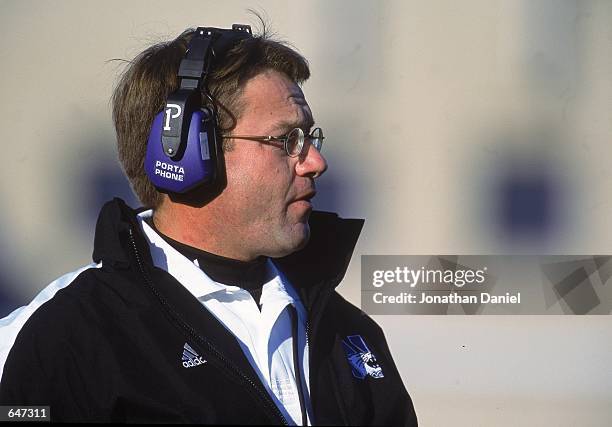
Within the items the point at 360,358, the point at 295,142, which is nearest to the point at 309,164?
the point at 295,142

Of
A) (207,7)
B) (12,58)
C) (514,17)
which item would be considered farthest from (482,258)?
(12,58)

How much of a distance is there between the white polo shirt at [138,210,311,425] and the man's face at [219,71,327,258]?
113 millimetres

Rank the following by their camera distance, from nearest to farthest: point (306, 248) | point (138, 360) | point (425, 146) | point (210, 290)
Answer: point (138, 360)
point (210, 290)
point (306, 248)
point (425, 146)

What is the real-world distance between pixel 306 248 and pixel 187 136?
481 mm

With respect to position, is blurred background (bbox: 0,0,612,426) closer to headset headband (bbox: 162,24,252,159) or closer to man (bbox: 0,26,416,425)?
man (bbox: 0,26,416,425)

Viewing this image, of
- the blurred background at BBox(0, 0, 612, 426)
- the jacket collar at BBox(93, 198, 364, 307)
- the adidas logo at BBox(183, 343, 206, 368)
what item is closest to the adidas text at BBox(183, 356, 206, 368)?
the adidas logo at BBox(183, 343, 206, 368)

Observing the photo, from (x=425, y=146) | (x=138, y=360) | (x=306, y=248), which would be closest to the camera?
(x=138, y=360)

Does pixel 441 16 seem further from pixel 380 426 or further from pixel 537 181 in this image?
pixel 380 426

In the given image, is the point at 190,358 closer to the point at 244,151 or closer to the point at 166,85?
the point at 244,151

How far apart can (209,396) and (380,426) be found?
0.43 metres

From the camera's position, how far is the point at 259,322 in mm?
1669

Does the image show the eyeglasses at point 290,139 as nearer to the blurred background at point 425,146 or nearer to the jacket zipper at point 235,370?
the jacket zipper at point 235,370

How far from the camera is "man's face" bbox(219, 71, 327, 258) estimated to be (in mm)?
1723

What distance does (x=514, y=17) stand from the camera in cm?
257
